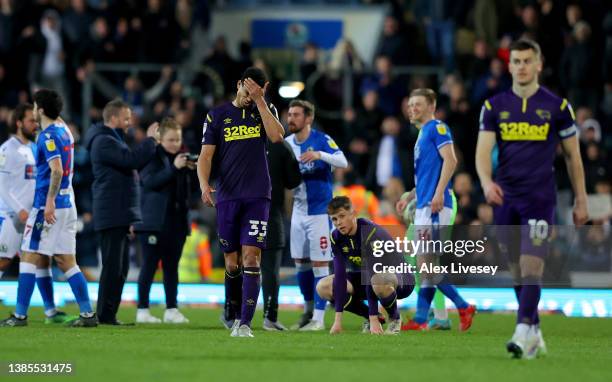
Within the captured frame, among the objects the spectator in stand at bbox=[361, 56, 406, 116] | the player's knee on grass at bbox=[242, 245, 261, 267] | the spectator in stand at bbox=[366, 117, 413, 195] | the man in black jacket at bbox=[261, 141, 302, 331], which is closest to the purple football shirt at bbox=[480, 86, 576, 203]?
the player's knee on grass at bbox=[242, 245, 261, 267]

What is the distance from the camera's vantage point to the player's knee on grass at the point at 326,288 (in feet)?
46.4

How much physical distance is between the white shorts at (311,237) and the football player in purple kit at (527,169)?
168 inches

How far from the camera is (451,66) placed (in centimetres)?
2556

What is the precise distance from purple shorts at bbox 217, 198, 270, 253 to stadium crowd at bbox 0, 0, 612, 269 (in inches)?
345

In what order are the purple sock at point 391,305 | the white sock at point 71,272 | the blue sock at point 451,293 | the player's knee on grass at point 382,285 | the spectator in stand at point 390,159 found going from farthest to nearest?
the spectator in stand at point 390,159, the blue sock at point 451,293, the white sock at point 71,272, the purple sock at point 391,305, the player's knee on grass at point 382,285

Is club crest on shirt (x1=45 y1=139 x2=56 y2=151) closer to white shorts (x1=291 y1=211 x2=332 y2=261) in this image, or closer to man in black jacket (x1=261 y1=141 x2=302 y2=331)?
man in black jacket (x1=261 y1=141 x2=302 y2=331)

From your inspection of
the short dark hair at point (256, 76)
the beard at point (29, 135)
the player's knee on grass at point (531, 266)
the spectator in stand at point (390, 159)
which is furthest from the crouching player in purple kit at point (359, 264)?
the spectator in stand at point (390, 159)

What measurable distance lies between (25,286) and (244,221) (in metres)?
2.83

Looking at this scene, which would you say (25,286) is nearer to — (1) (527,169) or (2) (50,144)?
(2) (50,144)

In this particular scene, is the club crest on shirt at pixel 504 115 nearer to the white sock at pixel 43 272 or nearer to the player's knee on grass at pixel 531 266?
the player's knee on grass at pixel 531 266

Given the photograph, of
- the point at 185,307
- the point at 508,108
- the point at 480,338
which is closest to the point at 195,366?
the point at 508,108

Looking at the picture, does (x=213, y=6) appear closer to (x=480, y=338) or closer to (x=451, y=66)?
(x=451, y=66)

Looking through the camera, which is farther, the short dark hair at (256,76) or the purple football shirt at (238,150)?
the purple football shirt at (238,150)

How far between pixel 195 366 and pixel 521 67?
3.53 m
